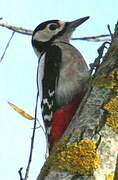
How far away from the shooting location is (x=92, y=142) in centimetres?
192

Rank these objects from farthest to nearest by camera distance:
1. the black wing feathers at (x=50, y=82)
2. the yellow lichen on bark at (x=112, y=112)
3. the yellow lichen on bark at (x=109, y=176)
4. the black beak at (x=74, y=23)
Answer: the black beak at (x=74, y=23), the black wing feathers at (x=50, y=82), the yellow lichen on bark at (x=112, y=112), the yellow lichen on bark at (x=109, y=176)

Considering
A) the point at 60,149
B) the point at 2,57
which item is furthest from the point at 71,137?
the point at 2,57

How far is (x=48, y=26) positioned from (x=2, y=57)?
175 centimetres

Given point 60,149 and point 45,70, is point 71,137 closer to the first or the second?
point 60,149

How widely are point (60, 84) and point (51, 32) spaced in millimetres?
1064

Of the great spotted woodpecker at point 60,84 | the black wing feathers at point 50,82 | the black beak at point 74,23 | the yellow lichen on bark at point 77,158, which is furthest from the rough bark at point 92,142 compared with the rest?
the black beak at point 74,23

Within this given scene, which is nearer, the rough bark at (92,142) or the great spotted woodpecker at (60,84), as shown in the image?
the rough bark at (92,142)

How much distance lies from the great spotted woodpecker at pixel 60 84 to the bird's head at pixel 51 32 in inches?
12.9

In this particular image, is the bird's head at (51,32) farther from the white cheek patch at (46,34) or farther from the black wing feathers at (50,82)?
the black wing feathers at (50,82)

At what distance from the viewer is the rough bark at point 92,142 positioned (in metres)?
1.83

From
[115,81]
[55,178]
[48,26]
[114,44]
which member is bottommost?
[55,178]

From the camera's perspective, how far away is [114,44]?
2713mm

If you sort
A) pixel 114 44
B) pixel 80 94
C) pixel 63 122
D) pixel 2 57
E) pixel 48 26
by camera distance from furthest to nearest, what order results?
pixel 48 26 < pixel 80 94 < pixel 63 122 < pixel 2 57 < pixel 114 44

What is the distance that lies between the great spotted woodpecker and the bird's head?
328mm
